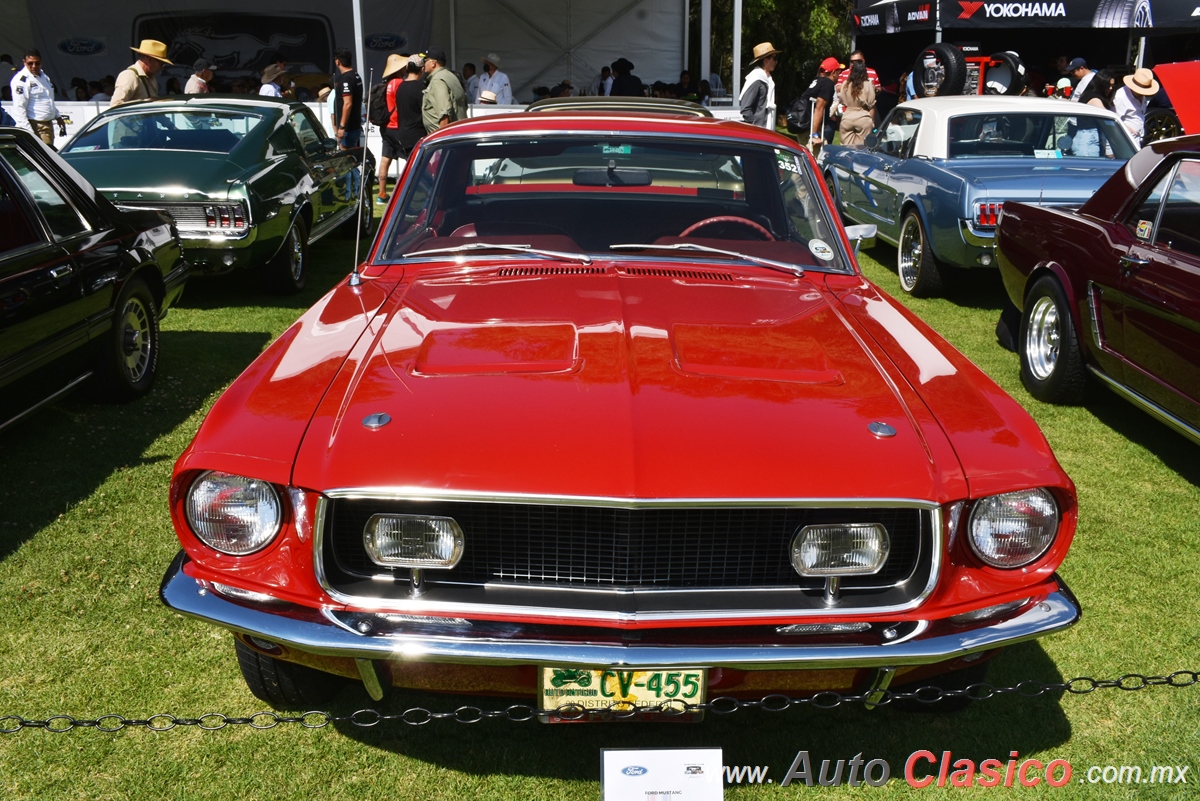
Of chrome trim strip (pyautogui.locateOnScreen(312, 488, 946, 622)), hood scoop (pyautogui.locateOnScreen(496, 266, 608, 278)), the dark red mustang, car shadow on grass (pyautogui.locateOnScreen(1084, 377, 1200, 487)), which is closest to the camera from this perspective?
chrome trim strip (pyautogui.locateOnScreen(312, 488, 946, 622))

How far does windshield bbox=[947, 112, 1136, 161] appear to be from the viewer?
838 cm

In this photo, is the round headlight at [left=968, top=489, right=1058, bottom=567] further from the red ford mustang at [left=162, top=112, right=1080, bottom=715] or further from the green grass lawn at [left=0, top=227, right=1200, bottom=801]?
the green grass lawn at [left=0, top=227, right=1200, bottom=801]

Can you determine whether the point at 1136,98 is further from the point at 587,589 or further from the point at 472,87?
the point at 587,589

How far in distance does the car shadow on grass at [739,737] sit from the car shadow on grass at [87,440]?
211 cm

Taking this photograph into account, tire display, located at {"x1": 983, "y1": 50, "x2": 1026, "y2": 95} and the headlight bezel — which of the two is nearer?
the headlight bezel

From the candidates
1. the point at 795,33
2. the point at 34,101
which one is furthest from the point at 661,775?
the point at 795,33

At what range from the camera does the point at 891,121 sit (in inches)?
383

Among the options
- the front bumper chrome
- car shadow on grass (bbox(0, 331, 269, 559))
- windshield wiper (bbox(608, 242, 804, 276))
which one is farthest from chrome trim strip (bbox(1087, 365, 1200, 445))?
car shadow on grass (bbox(0, 331, 269, 559))

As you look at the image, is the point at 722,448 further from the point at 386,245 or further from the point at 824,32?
the point at 824,32

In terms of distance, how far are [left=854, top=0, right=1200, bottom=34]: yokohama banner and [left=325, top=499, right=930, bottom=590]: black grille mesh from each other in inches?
764

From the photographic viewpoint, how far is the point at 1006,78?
18.2m

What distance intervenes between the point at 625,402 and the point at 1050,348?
4261 millimetres

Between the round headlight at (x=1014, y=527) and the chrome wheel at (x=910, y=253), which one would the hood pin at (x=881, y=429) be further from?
the chrome wheel at (x=910, y=253)

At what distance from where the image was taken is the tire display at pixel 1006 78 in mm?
17859
